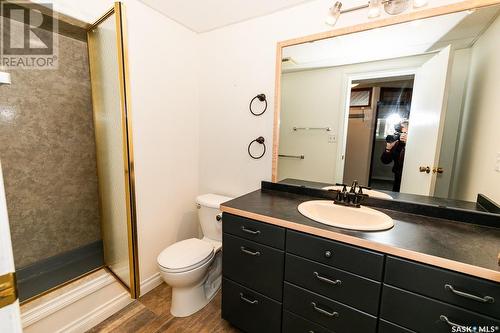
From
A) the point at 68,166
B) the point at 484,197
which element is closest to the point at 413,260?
the point at 484,197

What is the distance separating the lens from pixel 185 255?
5.29 ft

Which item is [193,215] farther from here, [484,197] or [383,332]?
[484,197]

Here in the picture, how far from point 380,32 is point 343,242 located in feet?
4.28

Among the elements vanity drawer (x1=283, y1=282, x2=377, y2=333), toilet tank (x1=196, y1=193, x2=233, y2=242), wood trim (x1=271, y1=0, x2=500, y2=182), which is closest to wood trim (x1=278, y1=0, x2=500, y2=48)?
wood trim (x1=271, y1=0, x2=500, y2=182)

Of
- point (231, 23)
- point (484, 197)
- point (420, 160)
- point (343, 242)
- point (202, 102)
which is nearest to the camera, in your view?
point (343, 242)

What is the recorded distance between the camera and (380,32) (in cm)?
141

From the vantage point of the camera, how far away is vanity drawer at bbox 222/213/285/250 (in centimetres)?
121

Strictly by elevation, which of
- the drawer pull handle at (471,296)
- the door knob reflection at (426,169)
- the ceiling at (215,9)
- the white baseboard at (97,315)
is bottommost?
the white baseboard at (97,315)

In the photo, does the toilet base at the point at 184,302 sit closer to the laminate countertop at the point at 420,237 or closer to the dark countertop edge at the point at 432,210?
the laminate countertop at the point at 420,237

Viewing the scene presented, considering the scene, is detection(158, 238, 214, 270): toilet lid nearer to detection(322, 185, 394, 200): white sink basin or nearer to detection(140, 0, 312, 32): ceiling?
detection(322, 185, 394, 200): white sink basin

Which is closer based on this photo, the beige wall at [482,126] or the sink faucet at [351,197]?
the beige wall at [482,126]
